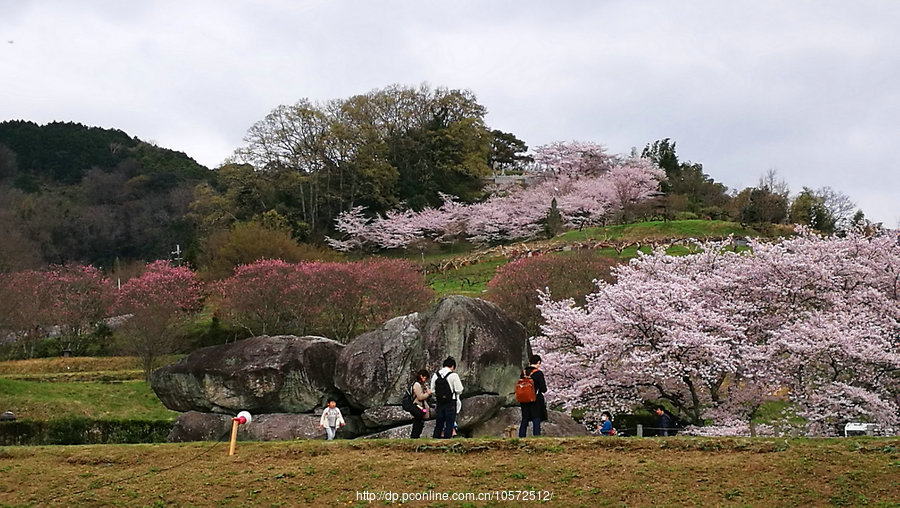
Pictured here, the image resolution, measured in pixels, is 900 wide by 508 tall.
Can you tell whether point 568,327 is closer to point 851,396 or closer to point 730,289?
point 730,289

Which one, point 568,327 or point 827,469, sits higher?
point 568,327

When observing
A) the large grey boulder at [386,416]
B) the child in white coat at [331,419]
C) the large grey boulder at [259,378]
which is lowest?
the large grey boulder at [386,416]

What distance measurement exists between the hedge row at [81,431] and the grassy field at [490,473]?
9249 millimetres

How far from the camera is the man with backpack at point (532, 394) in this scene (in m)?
12.4

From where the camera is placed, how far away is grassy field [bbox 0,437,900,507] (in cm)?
916

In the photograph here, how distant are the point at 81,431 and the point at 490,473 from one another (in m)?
15.0

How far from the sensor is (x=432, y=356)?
56.5 ft

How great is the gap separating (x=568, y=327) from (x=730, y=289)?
409 centimetres

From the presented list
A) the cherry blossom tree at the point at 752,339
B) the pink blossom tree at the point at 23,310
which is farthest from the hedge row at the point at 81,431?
the pink blossom tree at the point at 23,310

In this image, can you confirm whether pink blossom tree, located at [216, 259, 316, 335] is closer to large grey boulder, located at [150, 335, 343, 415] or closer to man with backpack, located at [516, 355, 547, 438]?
large grey boulder, located at [150, 335, 343, 415]

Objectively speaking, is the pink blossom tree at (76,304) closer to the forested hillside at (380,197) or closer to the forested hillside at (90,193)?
the forested hillside at (380,197)

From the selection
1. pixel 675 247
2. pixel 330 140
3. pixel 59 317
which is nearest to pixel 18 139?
pixel 330 140

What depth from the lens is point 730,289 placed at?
20.2 meters

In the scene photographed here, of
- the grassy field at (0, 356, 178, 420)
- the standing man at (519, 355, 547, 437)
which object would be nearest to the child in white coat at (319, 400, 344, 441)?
the standing man at (519, 355, 547, 437)
